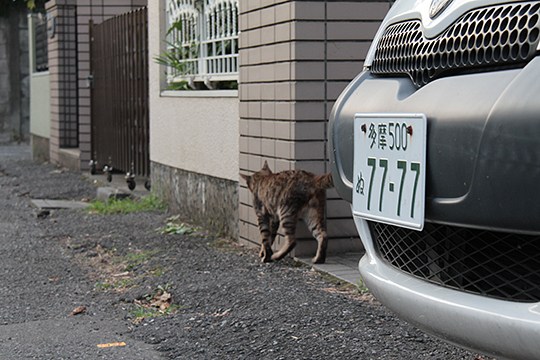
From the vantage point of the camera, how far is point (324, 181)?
6.52 metres

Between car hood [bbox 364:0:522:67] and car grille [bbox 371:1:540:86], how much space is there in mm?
18

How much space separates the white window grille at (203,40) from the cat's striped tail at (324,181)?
2087mm

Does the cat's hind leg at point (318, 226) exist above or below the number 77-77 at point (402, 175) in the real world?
below

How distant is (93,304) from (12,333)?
0.78m

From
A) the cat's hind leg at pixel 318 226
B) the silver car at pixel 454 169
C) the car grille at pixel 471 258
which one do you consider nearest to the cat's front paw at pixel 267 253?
the cat's hind leg at pixel 318 226

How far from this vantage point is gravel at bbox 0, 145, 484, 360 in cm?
476

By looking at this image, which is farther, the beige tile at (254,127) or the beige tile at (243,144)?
the beige tile at (243,144)

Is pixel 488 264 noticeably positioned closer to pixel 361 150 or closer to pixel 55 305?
pixel 361 150

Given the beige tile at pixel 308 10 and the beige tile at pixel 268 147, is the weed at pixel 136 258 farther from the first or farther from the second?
the beige tile at pixel 308 10

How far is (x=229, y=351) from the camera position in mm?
4742

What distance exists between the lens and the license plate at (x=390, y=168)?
324 centimetres

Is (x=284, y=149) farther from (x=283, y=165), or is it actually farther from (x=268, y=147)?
(x=268, y=147)

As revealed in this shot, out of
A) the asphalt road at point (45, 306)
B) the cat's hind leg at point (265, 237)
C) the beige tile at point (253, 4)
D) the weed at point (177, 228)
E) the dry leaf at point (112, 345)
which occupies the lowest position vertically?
the asphalt road at point (45, 306)

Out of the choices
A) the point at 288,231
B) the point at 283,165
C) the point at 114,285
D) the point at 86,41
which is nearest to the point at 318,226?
the point at 288,231
